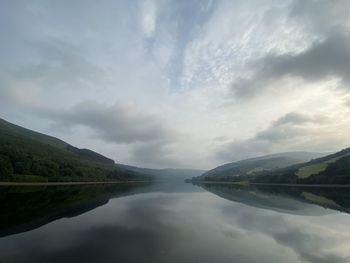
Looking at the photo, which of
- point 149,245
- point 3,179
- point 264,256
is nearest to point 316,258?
point 264,256

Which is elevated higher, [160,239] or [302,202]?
[302,202]

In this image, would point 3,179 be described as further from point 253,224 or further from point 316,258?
point 316,258

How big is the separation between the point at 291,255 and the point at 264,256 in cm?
325

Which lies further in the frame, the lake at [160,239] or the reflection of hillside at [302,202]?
the reflection of hillside at [302,202]

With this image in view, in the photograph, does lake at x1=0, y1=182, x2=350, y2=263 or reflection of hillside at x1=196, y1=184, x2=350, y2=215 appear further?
reflection of hillside at x1=196, y1=184, x2=350, y2=215

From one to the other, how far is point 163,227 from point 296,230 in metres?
21.3

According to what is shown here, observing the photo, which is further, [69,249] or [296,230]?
[296,230]

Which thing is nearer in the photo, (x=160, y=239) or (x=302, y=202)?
(x=160, y=239)

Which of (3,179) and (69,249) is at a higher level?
(3,179)

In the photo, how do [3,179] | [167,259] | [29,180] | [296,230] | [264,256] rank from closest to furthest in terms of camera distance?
[167,259]
[264,256]
[296,230]
[3,179]
[29,180]

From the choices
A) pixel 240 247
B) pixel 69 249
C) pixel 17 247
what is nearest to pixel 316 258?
pixel 240 247

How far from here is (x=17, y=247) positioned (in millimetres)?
27578

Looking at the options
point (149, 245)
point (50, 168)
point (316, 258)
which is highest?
point (50, 168)

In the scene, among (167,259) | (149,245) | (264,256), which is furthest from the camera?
(149,245)
